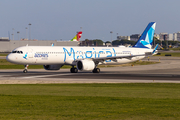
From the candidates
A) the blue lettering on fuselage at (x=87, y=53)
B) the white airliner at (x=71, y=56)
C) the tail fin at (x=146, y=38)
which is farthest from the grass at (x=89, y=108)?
the tail fin at (x=146, y=38)

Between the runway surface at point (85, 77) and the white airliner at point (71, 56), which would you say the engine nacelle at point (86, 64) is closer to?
the white airliner at point (71, 56)

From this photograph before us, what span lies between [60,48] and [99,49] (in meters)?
7.41

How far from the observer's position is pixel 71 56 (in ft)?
156

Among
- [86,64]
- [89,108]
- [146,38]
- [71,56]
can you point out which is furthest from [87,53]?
[89,108]

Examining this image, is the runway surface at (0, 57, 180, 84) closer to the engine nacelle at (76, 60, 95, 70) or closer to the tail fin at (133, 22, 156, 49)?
the engine nacelle at (76, 60, 95, 70)

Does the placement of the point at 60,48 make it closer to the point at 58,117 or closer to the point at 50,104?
the point at 50,104

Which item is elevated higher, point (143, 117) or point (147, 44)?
point (147, 44)

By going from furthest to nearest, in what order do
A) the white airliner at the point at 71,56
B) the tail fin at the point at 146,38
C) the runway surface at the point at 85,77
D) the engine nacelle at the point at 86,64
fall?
the tail fin at the point at 146,38 < the engine nacelle at the point at 86,64 < the white airliner at the point at 71,56 < the runway surface at the point at 85,77

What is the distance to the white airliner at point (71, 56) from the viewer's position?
44500 mm

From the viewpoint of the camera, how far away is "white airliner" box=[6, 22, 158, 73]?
4450 cm

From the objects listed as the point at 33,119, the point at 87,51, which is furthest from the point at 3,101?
the point at 87,51

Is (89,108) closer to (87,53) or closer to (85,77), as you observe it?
(85,77)

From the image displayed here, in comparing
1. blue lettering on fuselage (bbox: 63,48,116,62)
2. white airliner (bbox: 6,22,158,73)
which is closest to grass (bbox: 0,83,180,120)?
white airliner (bbox: 6,22,158,73)

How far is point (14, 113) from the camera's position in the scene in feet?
46.8
